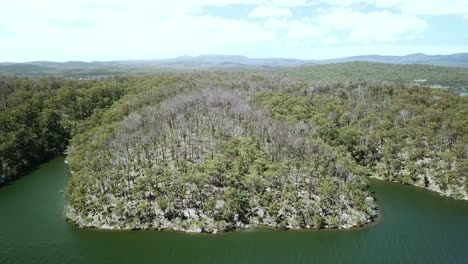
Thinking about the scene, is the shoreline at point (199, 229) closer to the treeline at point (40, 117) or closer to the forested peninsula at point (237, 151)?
the forested peninsula at point (237, 151)

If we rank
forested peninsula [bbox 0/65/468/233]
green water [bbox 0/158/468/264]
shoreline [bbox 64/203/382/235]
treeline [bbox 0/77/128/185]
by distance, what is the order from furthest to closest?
1. treeline [bbox 0/77/128/185]
2. forested peninsula [bbox 0/65/468/233]
3. shoreline [bbox 64/203/382/235]
4. green water [bbox 0/158/468/264]

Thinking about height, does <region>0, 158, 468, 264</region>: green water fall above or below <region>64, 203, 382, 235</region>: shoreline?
below

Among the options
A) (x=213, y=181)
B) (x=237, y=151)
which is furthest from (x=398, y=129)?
(x=213, y=181)

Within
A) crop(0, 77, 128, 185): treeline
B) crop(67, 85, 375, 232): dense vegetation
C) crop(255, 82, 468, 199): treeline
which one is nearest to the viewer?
crop(67, 85, 375, 232): dense vegetation

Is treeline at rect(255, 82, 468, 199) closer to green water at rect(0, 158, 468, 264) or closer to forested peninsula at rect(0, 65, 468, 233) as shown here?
forested peninsula at rect(0, 65, 468, 233)

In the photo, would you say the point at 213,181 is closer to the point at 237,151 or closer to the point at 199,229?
the point at 199,229

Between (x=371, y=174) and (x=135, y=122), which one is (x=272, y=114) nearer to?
(x=371, y=174)

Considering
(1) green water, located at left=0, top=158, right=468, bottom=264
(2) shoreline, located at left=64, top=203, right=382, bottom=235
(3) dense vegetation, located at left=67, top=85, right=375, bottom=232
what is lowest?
(1) green water, located at left=0, top=158, right=468, bottom=264

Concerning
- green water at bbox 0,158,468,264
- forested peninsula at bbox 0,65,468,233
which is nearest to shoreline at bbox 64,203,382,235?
forested peninsula at bbox 0,65,468,233
